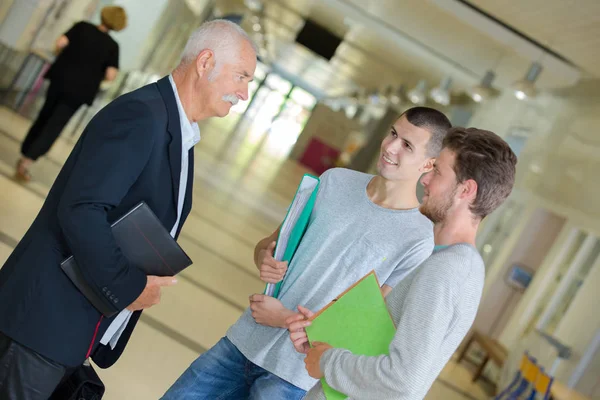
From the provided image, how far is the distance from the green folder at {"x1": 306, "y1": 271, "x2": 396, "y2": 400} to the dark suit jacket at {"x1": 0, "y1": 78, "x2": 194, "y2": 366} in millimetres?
539

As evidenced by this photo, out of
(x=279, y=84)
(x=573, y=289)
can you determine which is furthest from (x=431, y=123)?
(x=279, y=84)

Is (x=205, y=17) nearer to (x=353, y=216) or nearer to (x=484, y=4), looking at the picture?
(x=484, y=4)

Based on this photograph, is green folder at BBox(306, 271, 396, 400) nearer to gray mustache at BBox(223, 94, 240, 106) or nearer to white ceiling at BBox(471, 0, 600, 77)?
gray mustache at BBox(223, 94, 240, 106)

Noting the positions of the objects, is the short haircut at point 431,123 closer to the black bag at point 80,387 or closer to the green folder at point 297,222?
the green folder at point 297,222

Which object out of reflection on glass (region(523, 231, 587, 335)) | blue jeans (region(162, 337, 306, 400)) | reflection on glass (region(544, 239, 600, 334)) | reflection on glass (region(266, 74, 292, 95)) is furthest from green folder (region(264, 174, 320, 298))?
reflection on glass (region(266, 74, 292, 95))

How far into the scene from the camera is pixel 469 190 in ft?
5.11

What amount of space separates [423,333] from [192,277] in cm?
430

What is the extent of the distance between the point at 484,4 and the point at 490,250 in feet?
12.6

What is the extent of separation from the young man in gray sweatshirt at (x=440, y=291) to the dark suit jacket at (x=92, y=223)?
1.91 feet

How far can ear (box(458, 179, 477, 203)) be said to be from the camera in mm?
1551

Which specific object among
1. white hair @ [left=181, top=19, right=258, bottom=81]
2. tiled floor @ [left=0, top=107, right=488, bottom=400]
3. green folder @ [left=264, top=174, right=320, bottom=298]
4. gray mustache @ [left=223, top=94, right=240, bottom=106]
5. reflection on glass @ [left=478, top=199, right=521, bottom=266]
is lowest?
tiled floor @ [left=0, top=107, right=488, bottom=400]

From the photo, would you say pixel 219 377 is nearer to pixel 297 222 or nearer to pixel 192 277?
pixel 297 222

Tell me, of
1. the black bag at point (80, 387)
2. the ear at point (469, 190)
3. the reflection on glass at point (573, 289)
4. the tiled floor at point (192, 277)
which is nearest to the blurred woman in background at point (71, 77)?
the tiled floor at point (192, 277)

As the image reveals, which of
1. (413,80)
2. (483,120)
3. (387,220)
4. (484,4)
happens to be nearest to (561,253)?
(484,4)
